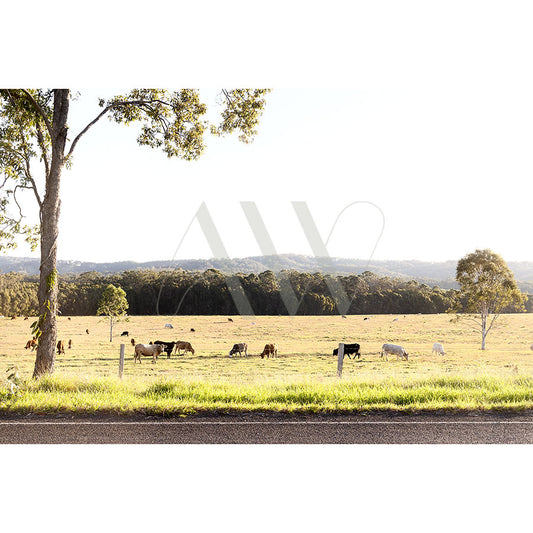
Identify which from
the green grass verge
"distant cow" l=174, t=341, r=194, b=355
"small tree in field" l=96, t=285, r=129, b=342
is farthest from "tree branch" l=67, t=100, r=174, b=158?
"distant cow" l=174, t=341, r=194, b=355

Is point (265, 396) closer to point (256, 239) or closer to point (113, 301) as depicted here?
point (256, 239)

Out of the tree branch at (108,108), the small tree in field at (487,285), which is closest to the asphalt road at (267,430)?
the tree branch at (108,108)

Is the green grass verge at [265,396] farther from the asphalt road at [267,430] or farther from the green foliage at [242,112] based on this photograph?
the green foliage at [242,112]

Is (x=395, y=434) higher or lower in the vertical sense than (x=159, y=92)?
lower

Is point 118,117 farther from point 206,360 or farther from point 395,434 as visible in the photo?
point 206,360

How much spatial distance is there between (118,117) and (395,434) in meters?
9.59

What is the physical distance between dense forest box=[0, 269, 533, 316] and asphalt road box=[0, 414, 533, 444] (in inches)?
163

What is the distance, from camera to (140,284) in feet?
48.1

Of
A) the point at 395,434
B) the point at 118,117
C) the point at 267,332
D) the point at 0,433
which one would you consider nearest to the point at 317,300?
the point at 118,117

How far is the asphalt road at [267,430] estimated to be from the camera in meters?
5.86

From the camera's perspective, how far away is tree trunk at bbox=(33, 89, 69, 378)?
9.09 meters

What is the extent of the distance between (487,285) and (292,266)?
391 inches

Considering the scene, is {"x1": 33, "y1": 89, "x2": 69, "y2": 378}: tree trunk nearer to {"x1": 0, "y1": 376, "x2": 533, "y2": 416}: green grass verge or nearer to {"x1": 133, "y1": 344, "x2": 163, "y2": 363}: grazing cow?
{"x1": 0, "y1": 376, "x2": 533, "y2": 416}: green grass verge

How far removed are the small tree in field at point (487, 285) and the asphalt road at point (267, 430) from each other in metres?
13.3
